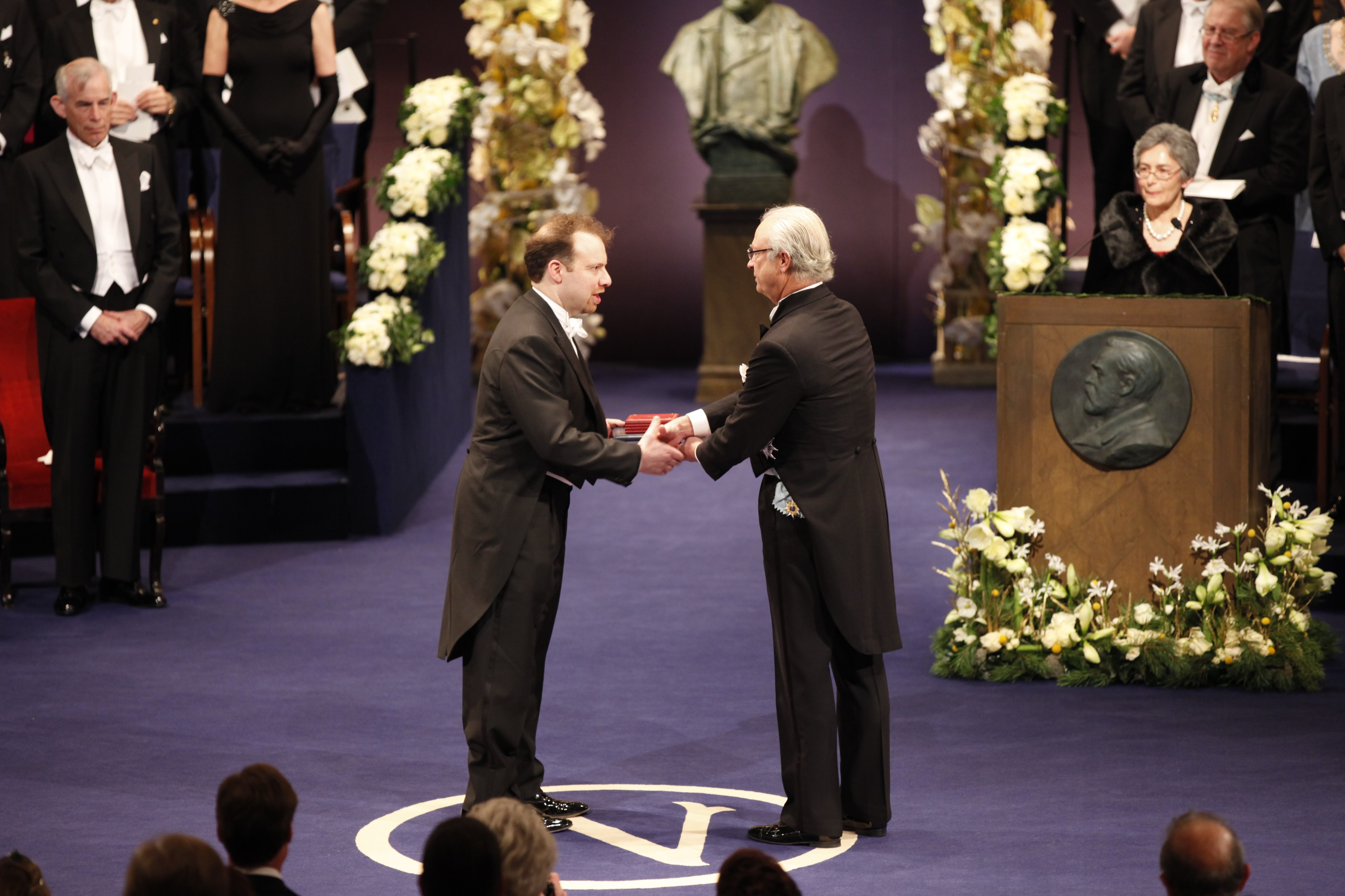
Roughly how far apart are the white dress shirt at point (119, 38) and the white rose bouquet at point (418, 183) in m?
1.05

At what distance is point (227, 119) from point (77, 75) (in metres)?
1.45

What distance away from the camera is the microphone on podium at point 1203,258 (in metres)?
5.39

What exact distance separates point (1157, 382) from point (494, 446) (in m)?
2.25

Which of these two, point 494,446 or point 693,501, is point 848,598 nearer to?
point 494,446

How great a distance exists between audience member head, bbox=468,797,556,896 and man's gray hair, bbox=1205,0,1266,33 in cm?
473

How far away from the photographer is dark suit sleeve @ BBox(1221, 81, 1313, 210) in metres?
6.41

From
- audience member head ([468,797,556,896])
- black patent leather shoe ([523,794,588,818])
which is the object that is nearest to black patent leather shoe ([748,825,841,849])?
black patent leather shoe ([523,794,588,818])

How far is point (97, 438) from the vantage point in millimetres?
6402

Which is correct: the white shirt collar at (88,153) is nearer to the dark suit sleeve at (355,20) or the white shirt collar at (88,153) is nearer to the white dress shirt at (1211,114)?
the dark suit sleeve at (355,20)

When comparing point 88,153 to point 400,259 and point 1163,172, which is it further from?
point 1163,172

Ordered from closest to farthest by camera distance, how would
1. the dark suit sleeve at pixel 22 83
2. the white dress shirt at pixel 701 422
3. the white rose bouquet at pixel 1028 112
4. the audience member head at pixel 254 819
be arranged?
the audience member head at pixel 254 819 < the white dress shirt at pixel 701 422 < the dark suit sleeve at pixel 22 83 < the white rose bouquet at pixel 1028 112

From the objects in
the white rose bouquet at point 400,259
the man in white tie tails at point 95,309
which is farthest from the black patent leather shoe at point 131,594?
the white rose bouquet at point 400,259

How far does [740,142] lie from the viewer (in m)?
10.6

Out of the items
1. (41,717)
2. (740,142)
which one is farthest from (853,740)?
(740,142)
